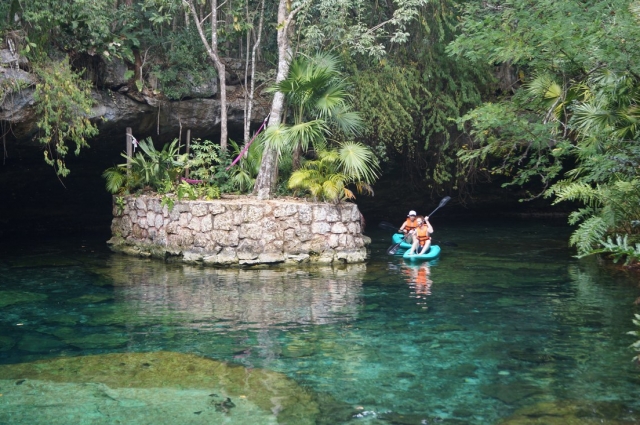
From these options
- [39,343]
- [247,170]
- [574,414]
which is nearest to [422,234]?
[247,170]

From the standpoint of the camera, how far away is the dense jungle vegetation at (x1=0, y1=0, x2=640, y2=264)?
1106 cm

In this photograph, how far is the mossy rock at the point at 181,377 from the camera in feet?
21.0

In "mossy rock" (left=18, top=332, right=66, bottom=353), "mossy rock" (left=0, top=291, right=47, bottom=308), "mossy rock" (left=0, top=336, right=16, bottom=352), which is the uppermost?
"mossy rock" (left=18, top=332, right=66, bottom=353)

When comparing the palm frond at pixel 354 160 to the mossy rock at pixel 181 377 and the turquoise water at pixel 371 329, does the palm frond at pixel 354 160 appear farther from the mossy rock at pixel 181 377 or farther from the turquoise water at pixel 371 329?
the mossy rock at pixel 181 377

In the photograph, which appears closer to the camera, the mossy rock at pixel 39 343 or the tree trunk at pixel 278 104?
the mossy rock at pixel 39 343

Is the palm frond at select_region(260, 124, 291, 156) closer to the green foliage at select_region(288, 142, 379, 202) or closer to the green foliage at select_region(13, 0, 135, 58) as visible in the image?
the green foliage at select_region(288, 142, 379, 202)

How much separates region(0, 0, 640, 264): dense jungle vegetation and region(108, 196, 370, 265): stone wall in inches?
26.5

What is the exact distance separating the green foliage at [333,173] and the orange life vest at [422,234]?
5.52ft

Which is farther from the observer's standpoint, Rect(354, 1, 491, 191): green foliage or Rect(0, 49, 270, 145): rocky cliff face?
Rect(354, 1, 491, 191): green foliage

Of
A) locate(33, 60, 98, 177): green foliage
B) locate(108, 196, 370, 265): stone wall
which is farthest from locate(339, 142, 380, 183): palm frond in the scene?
locate(33, 60, 98, 177): green foliage

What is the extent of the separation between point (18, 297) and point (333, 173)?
7011mm

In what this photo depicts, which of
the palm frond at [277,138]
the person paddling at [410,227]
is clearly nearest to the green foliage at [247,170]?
the palm frond at [277,138]

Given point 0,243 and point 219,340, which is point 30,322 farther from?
point 0,243

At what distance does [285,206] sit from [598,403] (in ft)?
30.4
